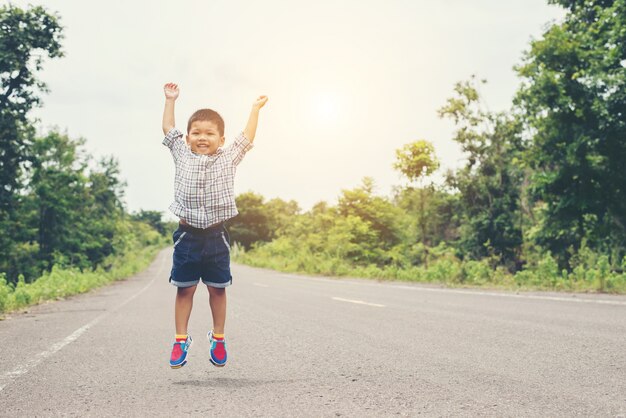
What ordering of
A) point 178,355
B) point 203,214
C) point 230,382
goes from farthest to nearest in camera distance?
point 230,382 → point 178,355 → point 203,214

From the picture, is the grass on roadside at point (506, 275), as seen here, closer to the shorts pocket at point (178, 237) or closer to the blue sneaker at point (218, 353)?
the blue sneaker at point (218, 353)

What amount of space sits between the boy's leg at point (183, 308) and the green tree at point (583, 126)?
56.4 ft

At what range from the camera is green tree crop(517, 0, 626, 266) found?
17.1m

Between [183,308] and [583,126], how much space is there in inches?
713

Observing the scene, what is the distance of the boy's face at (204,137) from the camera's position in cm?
338

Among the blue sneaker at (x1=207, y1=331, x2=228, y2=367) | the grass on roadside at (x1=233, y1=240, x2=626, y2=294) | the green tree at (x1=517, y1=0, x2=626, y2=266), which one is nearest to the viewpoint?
the blue sneaker at (x1=207, y1=331, x2=228, y2=367)

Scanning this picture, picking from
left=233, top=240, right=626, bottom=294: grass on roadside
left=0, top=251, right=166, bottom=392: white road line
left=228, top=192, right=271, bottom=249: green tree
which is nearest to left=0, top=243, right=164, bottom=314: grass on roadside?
left=0, top=251, right=166, bottom=392: white road line

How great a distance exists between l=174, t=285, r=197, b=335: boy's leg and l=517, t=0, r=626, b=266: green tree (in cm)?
1719

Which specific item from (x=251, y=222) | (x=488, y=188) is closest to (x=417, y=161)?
(x=488, y=188)

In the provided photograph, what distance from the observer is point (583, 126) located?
59.1 ft

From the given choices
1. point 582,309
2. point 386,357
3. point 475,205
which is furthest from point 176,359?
point 475,205

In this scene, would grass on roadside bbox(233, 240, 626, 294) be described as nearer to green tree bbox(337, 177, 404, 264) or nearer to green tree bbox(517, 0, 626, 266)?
green tree bbox(517, 0, 626, 266)

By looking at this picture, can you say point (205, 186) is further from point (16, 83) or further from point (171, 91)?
point (16, 83)

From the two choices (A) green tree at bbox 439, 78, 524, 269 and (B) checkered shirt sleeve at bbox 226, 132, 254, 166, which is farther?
(A) green tree at bbox 439, 78, 524, 269
